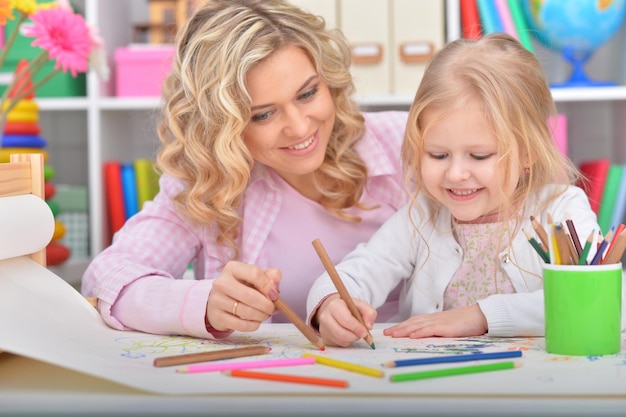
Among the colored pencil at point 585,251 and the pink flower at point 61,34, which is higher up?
the pink flower at point 61,34

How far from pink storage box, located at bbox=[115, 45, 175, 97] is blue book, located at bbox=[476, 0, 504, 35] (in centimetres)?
82

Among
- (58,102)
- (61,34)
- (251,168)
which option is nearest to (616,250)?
(251,168)

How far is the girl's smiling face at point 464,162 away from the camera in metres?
1.09

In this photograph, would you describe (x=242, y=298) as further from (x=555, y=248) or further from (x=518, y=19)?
(x=518, y=19)

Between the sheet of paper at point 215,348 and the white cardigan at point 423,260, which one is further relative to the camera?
the white cardigan at point 423,260

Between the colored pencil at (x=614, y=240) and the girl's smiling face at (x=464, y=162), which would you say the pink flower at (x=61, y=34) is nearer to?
the girl's smiling face at (x=464, y=162)

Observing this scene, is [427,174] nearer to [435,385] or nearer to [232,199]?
[232,199]

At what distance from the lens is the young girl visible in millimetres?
1040

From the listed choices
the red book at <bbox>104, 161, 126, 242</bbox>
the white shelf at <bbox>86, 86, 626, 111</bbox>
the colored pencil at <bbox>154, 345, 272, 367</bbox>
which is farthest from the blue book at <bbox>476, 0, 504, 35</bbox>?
the colored pencil at <bbox>154, 345, 272, 367</bbox>

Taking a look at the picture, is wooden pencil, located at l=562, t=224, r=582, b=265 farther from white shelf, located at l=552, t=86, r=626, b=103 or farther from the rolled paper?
white shelf, located at l=552, t=86, r=626, b=103

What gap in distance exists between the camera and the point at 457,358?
808 mm

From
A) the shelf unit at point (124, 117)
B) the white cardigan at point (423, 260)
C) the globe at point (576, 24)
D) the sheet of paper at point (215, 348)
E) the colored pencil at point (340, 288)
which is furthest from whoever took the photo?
the shelf unit at point (124, 117)

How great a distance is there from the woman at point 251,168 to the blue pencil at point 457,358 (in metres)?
0.34

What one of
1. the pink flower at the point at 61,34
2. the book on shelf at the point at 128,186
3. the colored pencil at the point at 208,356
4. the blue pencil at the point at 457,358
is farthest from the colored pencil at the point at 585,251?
the book on shelf at the point at 128,186
